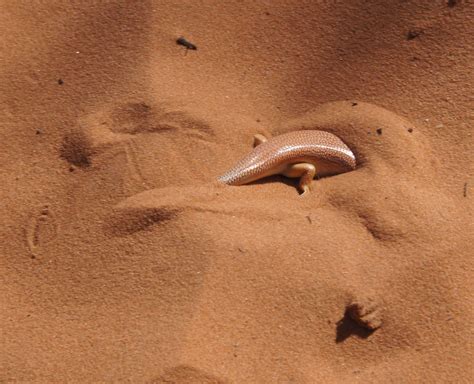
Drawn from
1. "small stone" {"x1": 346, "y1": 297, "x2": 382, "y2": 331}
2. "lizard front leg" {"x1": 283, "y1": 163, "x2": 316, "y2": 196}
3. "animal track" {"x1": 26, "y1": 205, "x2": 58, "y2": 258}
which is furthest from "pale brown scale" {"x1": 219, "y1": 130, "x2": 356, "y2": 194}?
"animal track" {"x1": 26, "y1": 205, "x2": 58, "y2": 258}

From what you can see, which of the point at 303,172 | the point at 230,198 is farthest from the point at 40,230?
the point at 303,172

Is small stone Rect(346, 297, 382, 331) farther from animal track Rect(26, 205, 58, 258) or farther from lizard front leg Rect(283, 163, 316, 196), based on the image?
animal track Rect(26, 205, 58, 258)

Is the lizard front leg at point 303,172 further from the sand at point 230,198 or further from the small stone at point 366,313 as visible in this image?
the small stone at point 366,313

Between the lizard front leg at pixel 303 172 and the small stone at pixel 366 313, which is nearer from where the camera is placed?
the small stone at pixel 366 313

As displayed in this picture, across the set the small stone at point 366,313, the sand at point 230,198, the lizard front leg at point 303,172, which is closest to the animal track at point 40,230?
the sand at point 230,198

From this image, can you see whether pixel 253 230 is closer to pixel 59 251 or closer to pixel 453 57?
pixel 59 251

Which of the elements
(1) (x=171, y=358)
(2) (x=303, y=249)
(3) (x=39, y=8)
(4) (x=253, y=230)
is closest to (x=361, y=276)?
(2) (x=303, y=249)
